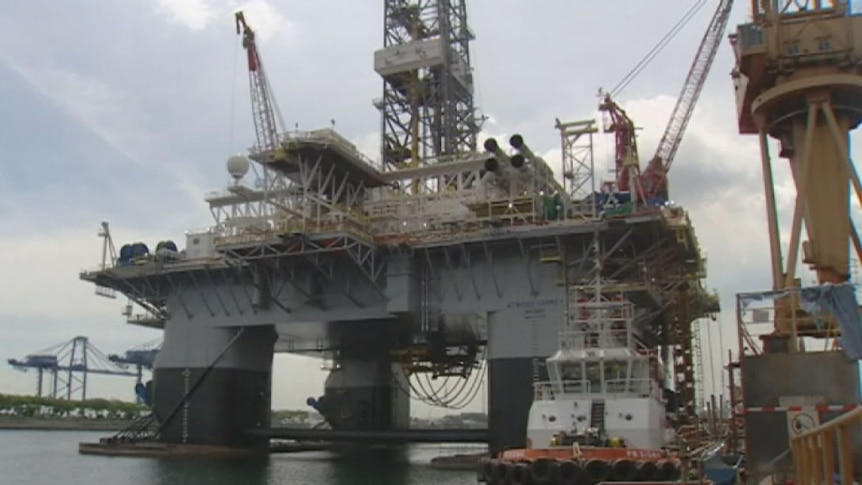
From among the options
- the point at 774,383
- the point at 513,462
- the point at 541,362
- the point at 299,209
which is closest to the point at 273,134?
the point at 299,209

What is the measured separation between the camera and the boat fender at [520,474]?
2164cm

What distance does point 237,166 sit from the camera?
4775cm

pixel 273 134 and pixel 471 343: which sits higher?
pixel 273 134

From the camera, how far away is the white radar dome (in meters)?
47.7

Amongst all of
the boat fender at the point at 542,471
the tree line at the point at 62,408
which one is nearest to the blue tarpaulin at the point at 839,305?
the boat fender at the point at 542,471

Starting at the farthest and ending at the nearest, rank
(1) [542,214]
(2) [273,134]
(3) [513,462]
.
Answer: (2) [273,134] → (1) [542,214] → (3) [513,462]

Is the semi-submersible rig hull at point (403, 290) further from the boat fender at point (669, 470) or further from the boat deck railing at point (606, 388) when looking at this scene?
the boat fender at point (669, 470)

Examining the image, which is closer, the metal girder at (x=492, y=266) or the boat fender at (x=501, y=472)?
the boat fender at (x=501, y=472)

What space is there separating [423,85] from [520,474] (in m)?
37.8

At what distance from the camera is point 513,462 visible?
22.5 metres

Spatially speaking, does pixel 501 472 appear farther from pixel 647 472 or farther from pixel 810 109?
pixel 810 109

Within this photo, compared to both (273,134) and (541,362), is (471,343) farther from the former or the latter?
(273,134)

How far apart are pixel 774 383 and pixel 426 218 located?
89.4 feet

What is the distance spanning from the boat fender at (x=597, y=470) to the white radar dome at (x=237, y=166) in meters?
32.0
